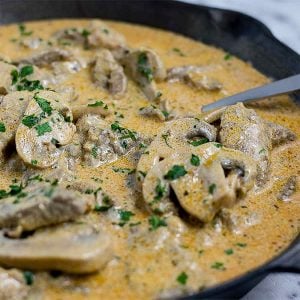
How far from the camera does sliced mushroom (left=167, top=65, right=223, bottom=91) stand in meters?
5.98

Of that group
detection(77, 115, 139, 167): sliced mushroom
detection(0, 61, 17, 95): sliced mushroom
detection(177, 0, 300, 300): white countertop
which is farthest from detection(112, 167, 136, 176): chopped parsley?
detection(177, 0, 300, 300): white countertop

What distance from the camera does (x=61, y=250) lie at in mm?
3717

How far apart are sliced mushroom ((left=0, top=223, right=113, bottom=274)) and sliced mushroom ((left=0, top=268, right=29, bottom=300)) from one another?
7 centimetres

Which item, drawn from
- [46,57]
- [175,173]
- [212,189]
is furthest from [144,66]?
[212,189]

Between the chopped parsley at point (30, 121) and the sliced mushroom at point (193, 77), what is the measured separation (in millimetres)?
1731

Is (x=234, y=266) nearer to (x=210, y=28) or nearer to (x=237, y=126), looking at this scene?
(x=237, y=126)

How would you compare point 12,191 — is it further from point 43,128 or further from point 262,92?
point 262,92

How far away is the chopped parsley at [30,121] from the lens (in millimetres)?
4785

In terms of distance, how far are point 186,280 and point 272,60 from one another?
318 cm

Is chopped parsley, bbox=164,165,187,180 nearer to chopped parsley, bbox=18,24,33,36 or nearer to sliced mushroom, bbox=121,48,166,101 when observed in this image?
sliced mushroom, bbox=121,48,166,101

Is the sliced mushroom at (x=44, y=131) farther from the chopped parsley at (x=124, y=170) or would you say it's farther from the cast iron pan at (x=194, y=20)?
the cast iron pan at (x=194, y=20)

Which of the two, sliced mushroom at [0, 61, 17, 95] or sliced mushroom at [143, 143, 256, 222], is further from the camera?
sliced mushroom at [0, 61, 17, 95]

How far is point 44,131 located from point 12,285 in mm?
1410

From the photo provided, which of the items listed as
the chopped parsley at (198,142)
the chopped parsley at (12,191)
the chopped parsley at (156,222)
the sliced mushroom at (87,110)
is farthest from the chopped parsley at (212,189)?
the sliced mushroom at (87,110)
